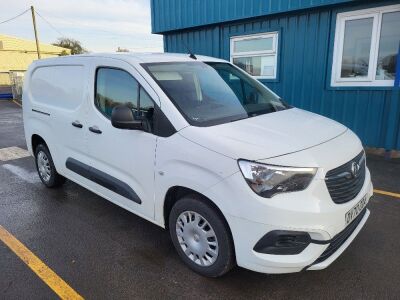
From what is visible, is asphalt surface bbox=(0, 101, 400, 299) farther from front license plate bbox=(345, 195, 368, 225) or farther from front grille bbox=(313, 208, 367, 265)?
front license plate bbox=(345, 195, 368, 225)

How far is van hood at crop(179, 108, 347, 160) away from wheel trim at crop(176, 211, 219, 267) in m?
0.64

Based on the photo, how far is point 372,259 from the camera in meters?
3.04

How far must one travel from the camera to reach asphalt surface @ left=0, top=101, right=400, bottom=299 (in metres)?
2.64

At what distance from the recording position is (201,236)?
270cm

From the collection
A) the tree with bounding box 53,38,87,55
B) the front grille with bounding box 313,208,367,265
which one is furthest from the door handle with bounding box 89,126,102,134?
the tree with bounding box 53,38,87,55

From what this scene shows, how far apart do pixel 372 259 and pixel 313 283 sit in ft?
2.45

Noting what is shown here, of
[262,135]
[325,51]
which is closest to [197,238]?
[262,135]

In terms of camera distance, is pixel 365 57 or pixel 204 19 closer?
pixel 365 57

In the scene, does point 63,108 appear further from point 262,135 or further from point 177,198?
point 262,135

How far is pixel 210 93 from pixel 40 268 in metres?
2.32

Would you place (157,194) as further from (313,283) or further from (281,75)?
(281,75)

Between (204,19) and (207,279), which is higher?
(204,19)

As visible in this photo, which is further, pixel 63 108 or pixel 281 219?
pixel 63 108

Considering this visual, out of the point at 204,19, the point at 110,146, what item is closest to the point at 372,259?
the point at 110,146
